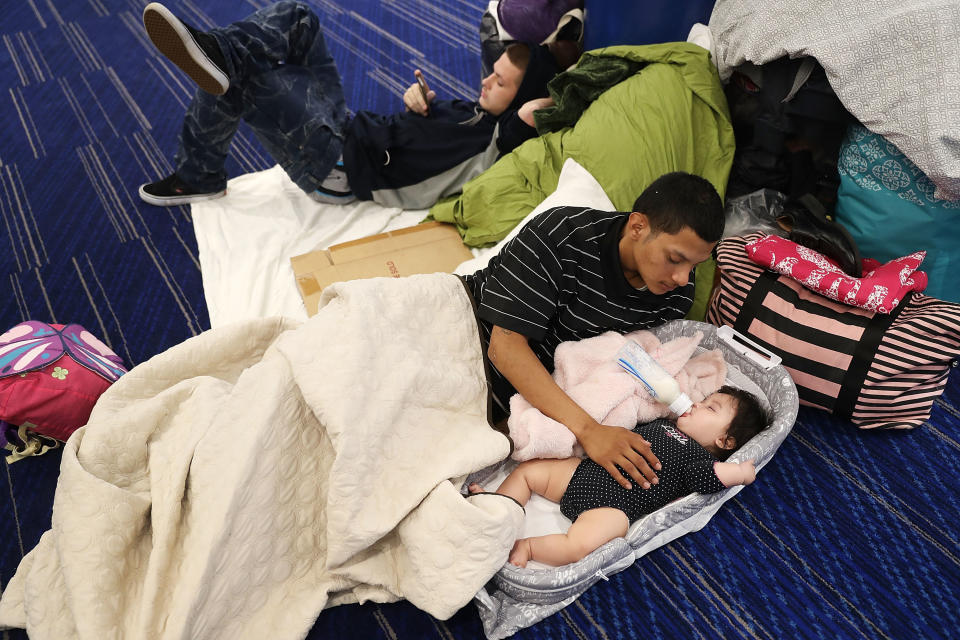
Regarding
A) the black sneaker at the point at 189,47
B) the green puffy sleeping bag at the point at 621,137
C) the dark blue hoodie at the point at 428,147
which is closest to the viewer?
the black sneaker at the point at 189,47

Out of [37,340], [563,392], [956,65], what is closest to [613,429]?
[563,392]

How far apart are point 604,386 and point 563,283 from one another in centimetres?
23

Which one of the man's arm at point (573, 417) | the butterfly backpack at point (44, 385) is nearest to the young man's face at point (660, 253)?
the man's arm at point (573, 417)

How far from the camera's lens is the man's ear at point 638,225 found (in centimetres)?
114

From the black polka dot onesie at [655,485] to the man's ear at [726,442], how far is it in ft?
0.29

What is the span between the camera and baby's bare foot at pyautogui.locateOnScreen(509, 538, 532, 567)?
117 centimetres

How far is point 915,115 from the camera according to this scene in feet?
4.42

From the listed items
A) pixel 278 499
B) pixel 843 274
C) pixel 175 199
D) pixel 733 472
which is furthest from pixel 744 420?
pixel 175 199

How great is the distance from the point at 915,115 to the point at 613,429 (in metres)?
0.94

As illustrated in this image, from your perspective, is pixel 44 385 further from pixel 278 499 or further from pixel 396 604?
pixel 396 604

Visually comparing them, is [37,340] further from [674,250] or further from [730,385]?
[730,385]

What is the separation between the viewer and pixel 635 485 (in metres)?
1.20

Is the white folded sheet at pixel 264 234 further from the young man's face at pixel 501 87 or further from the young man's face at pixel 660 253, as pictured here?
the young man's face at pixel 660 253

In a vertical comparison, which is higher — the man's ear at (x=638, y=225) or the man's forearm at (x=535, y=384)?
the man's ear at (x=638, y=225)
